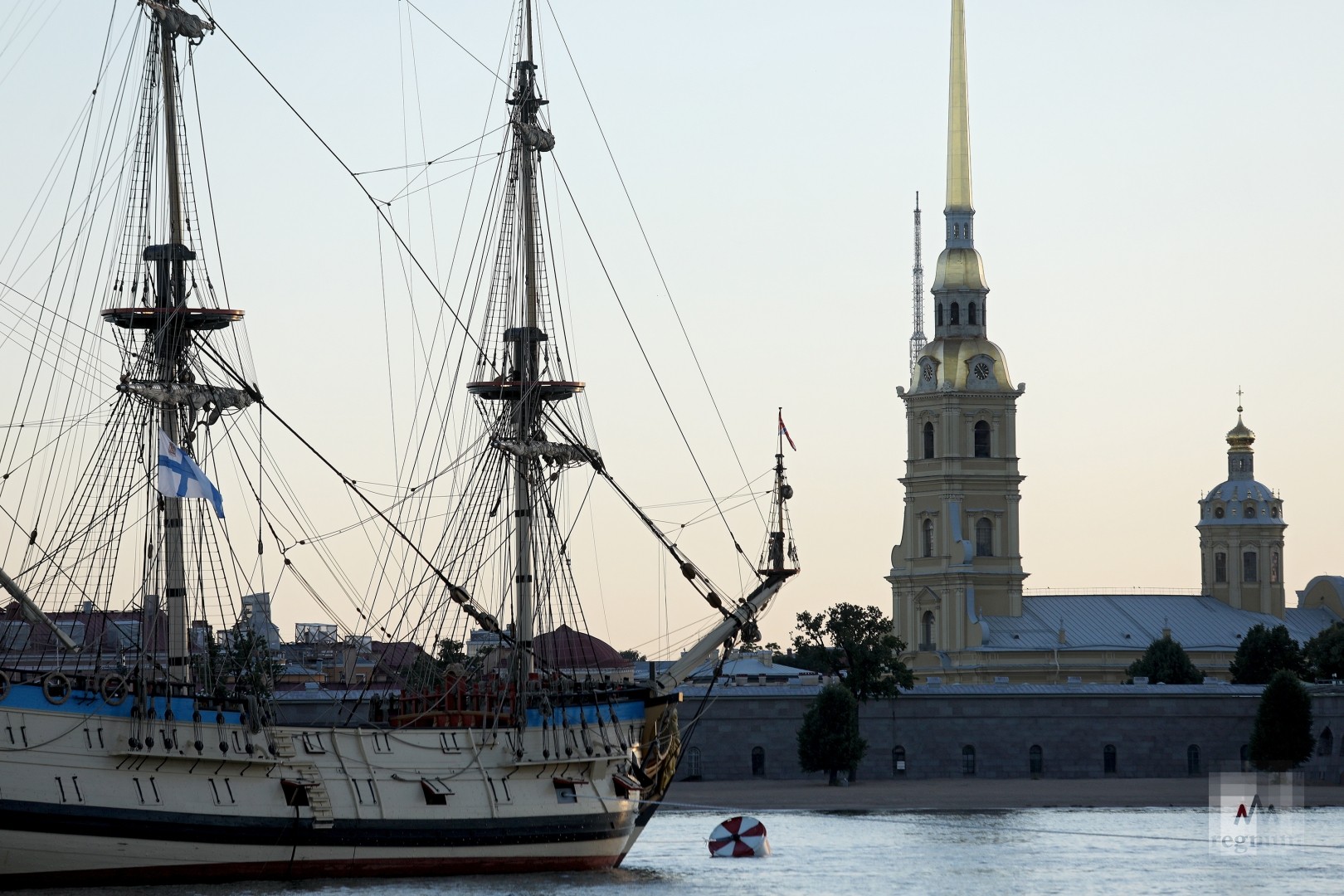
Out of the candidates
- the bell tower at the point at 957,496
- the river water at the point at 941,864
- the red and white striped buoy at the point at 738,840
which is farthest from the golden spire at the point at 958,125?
the red and white striped buoy at the point at 738,840

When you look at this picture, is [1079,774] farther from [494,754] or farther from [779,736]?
[494,754]

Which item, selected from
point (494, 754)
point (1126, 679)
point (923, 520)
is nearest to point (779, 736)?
point (1126, 679)

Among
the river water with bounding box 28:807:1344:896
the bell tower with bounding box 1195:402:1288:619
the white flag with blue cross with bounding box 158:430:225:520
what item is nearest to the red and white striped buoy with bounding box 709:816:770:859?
the river water with bounding box 28:807:1344:896

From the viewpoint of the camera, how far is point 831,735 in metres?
103

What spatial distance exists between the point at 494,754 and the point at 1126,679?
3495 inches

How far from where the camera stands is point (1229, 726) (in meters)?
118

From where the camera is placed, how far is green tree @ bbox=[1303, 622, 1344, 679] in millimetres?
129375

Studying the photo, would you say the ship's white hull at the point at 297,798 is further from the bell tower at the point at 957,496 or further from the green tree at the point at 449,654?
the bell tower at the point at 957,496

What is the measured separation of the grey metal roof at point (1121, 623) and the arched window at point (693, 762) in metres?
40.5

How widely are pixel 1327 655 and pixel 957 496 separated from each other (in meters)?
29.1

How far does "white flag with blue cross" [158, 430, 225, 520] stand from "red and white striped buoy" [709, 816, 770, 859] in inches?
757

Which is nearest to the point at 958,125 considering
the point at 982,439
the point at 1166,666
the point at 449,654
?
the point at 982,439

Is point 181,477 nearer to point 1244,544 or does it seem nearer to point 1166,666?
point 1166,666

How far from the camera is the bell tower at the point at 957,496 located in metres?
150
